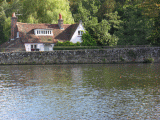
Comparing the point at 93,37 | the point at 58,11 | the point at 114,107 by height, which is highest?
the point at 58,11

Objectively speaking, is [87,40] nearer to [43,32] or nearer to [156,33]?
[43,32]

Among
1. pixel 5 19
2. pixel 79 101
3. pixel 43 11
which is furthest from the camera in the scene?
pixel 5 19

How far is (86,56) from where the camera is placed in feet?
188

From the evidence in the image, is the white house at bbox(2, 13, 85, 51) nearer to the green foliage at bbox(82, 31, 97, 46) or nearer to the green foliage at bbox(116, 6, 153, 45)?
the green foliage at bbox(82, 31, 97, 46)

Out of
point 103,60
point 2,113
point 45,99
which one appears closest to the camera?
point 2,113

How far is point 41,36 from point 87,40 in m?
12.8

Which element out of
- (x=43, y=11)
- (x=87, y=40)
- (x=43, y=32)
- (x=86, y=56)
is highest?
(x=43, y=11)

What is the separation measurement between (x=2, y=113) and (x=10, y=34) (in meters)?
63.4

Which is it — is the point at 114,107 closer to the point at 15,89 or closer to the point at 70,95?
the point at 70,95

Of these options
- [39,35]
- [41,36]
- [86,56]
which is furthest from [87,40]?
[86,56]

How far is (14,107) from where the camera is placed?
18.4 meters

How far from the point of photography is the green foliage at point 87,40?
69625mm

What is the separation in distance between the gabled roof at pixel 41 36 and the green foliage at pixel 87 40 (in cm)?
446

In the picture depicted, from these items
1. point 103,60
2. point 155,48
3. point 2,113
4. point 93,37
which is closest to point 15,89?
point 2,113
